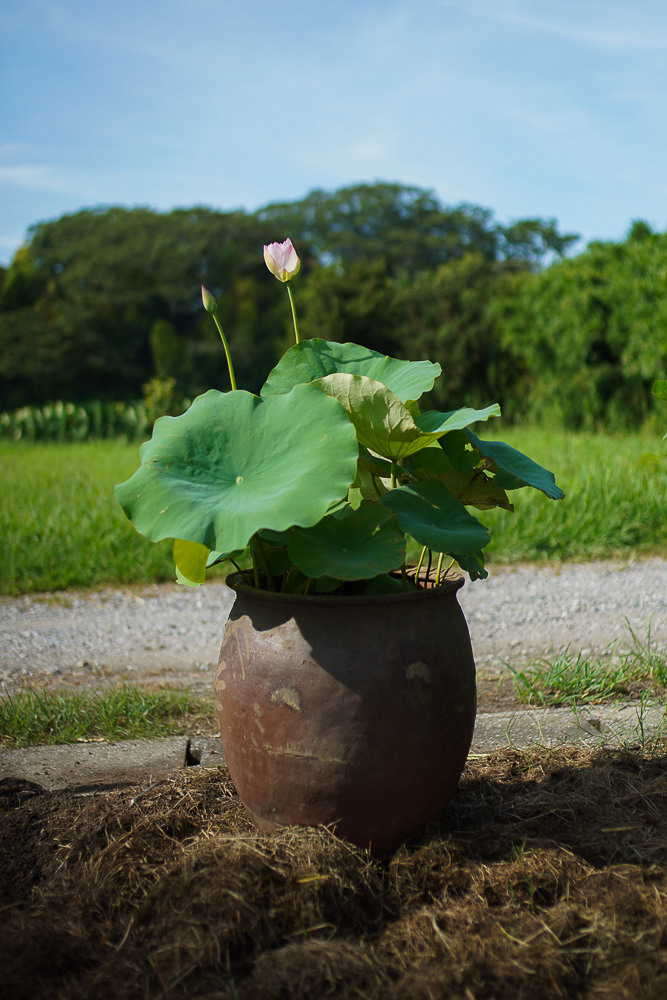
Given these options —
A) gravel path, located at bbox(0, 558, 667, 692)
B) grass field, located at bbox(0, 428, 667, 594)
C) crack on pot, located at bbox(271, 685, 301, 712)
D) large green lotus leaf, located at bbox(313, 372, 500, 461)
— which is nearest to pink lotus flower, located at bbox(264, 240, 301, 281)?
large green lotus leaf, located at bbox(313, 372, 500, 461)

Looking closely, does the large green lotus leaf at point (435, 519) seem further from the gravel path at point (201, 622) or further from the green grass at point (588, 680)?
the gravel path at point (201, 622)

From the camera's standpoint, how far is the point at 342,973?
3.33 feet

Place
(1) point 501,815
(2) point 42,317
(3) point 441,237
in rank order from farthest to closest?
(3) point 441,237, (2) point 42,317, (1) point 501,815

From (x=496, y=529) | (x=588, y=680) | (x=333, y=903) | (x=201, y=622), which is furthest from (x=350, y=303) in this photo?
(x=333, y=903)

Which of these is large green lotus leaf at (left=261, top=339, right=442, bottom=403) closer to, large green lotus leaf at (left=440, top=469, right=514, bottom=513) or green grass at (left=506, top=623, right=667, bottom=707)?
large green lotus leaf at (left=440, top=469, right=514, bottom=513)

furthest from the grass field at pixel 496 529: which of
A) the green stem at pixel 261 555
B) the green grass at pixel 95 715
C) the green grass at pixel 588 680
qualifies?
the green stem at pixel 261 555

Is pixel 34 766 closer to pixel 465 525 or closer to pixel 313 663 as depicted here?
pixel 313 663

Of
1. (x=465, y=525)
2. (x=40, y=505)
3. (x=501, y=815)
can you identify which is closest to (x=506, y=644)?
(x=501, y=815)

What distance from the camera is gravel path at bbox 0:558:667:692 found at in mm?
2662

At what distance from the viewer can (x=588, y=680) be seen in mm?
2191

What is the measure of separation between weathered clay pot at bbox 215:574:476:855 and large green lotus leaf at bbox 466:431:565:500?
0.24 meters

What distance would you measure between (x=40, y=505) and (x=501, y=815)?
152 inches

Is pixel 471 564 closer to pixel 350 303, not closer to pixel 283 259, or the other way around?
pixel 283 259

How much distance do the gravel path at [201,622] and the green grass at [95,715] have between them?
10.4 inches
